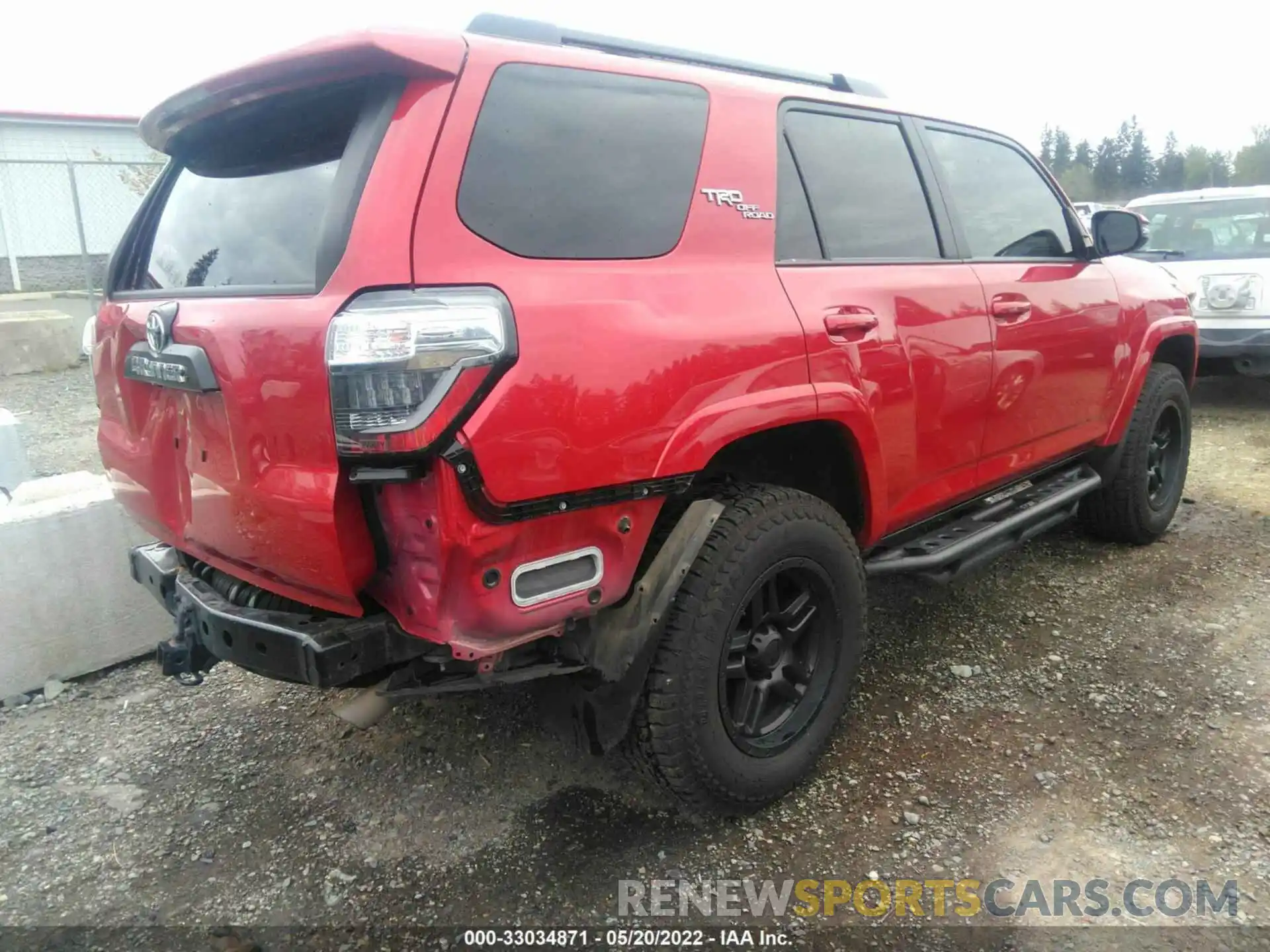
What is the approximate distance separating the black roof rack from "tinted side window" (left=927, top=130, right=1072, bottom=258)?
0.41 m

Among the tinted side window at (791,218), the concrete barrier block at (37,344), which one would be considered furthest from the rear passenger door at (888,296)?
the concrete barrier block at (37,344)

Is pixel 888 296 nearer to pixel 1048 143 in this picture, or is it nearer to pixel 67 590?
pixel 67 590

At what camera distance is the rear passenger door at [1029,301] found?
10.9 ft

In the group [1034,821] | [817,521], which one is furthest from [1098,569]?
[817,521]

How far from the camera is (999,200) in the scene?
3.64m

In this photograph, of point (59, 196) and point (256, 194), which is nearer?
point (256, 194)

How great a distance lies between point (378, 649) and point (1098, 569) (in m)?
3.74

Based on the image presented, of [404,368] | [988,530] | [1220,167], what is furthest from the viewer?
[1220,167]

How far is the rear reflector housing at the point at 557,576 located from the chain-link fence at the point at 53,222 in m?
15.4

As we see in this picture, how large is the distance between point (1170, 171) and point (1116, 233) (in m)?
83.4

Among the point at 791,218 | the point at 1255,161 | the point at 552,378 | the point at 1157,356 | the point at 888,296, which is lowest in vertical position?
the point at 1157,356

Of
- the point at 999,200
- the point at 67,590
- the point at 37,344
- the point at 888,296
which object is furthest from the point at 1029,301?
the point at 37,344

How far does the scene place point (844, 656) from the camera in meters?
2.79

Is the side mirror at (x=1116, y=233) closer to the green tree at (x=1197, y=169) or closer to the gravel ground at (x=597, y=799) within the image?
the gravel ground at (x=597, y=799)
